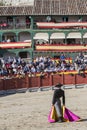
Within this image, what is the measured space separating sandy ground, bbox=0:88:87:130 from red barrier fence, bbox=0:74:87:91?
0.99 metres

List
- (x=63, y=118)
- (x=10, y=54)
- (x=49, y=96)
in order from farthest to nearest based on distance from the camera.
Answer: (x=10, y=54) → (x=49, y=96) → (x=63, y=118)

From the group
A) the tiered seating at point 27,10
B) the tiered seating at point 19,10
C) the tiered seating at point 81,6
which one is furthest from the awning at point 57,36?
the tiered seating at point 19,10

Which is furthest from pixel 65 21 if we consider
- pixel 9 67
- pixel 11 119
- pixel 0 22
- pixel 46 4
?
pixel 11 119

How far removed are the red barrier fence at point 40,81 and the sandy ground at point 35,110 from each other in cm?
99

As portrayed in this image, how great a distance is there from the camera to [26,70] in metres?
30.1

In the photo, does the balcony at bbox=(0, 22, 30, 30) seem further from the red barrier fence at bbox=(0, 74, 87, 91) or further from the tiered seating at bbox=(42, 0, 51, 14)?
the red barrier fence at bbox=(0, 74, 87, 91)

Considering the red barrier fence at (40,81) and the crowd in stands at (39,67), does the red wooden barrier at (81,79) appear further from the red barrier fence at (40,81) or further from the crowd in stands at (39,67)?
the crowd in stands at (39,67)

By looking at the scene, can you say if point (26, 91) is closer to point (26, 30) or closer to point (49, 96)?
point (49, 96)

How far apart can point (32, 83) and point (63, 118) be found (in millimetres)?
12664

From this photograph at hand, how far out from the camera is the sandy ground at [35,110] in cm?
1593

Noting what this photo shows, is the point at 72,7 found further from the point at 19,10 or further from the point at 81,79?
the point at 81,79

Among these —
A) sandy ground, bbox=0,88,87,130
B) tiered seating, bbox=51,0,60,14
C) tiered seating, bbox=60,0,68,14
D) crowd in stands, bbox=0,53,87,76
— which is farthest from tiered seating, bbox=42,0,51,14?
sandy ground, bbox=0,88,87,130

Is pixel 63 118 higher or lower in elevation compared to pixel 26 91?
higher

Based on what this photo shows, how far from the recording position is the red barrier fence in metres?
27.8
